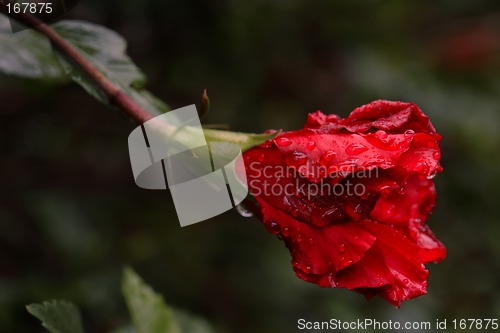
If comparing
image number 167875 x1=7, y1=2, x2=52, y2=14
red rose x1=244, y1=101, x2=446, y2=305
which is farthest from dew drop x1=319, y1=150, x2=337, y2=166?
image number 167875 x1=7, y1=2, x2=52, y2=14

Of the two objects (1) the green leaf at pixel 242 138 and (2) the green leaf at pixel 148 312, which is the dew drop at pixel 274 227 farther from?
(2) the green leaf at pixel 148 312

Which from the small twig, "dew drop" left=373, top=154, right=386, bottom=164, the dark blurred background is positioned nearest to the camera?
"dew drop" left=373, top=154, right=386, bottom=164

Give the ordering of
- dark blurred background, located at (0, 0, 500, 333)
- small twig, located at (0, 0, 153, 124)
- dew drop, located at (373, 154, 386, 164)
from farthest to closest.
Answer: dark blurred background, located at (0, 0, 500, 333) → small twig, located at (0, 0, 153, 124) → dew drop, located at (373, 154, 386, 164)

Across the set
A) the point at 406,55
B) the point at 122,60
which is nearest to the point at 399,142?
the point at 122,60

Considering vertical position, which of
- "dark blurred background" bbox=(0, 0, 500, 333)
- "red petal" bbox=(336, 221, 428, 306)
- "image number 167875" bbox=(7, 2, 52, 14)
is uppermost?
"image number 167875" bbox=(7, 2, 52, 14)

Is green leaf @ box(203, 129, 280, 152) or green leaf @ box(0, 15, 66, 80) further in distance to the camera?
green leaf @ box(0, 15, 66, 80)

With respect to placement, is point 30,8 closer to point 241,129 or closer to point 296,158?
point 296,158

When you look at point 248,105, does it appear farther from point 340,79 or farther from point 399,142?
point 399,142

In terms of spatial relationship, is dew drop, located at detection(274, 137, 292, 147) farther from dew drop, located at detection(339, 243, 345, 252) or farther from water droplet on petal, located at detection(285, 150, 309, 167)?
dew drop, located at detection(339, 243, 345, 252)
